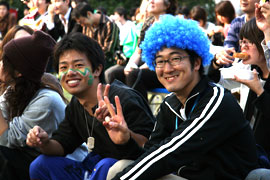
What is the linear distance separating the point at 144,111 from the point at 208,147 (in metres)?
0.86

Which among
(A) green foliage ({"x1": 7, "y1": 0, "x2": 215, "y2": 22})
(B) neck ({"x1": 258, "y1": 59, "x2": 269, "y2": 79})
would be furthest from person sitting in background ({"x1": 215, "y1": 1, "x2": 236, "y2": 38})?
(A) green foliage ({"x1": 7, "y1": 0, "x2": 215, "y2": 22})

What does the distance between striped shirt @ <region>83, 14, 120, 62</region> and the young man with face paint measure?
14.6 feet

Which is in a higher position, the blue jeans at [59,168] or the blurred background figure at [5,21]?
the blurred background figure at [5,21]

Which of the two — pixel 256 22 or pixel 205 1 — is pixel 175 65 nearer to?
pixel 256 22

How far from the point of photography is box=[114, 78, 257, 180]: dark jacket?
2848 millimetres

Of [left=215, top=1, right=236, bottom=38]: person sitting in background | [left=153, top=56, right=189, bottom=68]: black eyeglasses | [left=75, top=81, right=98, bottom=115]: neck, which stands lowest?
[left=75, top=81, right=98, bottom=115]: neck

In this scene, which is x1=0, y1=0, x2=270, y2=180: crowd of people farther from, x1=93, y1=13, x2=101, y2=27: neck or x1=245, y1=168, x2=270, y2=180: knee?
x1=93, y1=13, x2=101, y2=27: neck

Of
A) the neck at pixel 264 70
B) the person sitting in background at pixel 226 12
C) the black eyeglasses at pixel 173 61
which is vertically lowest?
the neck at pixel 264 70

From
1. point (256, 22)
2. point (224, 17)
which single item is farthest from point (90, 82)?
point (224, 17)

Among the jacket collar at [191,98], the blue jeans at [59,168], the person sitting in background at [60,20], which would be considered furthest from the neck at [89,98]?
the person sitting in background at [60,20]

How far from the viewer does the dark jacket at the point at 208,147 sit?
9.34 feet

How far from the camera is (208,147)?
9.37 ft

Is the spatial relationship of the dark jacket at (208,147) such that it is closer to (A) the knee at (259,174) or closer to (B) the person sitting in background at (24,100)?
(A) the knee at (259,174)

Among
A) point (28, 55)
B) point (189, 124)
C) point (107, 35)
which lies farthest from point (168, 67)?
point (107, 35)
